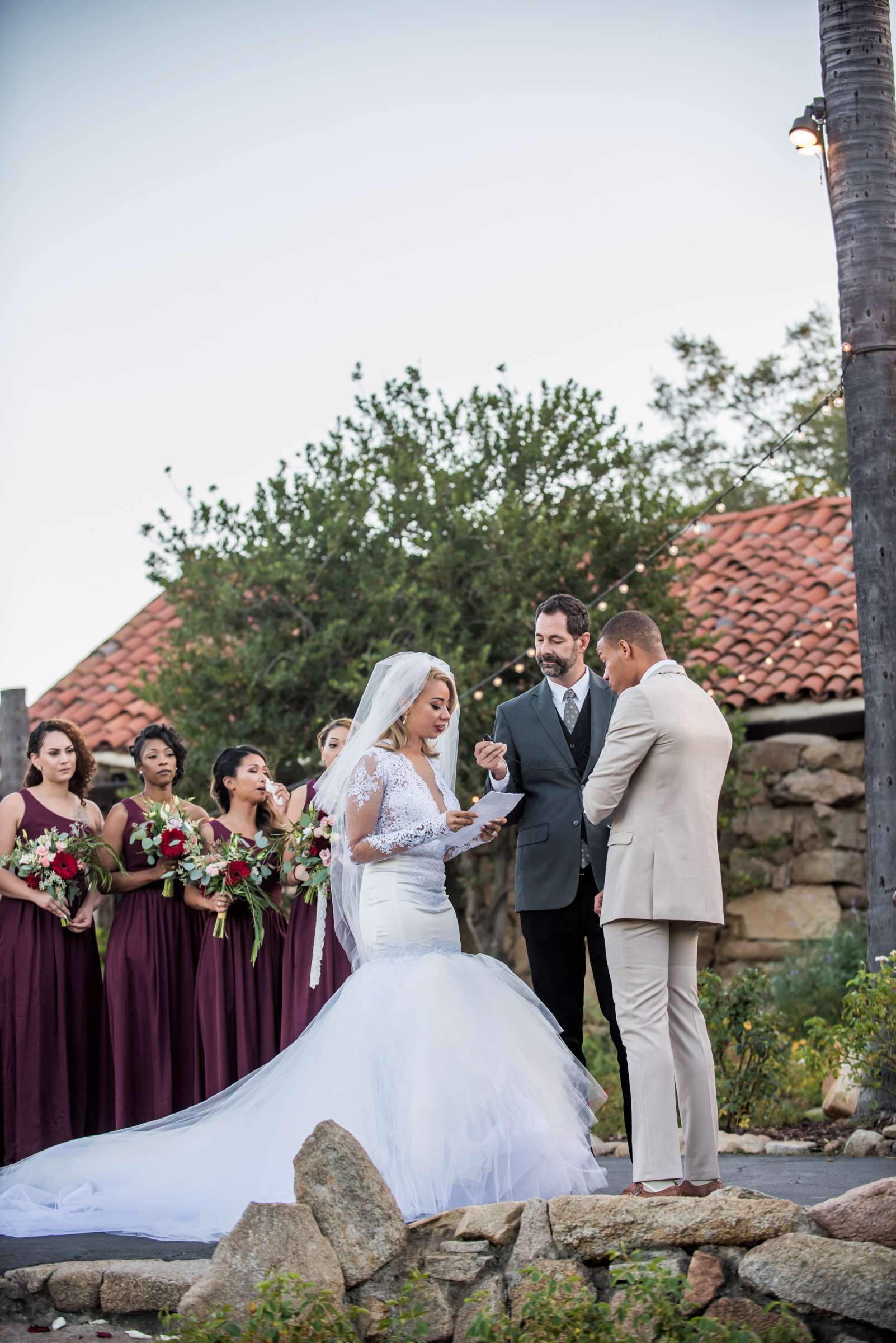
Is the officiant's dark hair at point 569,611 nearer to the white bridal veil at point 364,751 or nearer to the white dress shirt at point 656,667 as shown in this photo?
the white bridal veil at point 364,751

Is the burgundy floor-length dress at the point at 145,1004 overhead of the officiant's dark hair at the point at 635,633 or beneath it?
beneath

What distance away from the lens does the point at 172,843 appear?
6.20 meters

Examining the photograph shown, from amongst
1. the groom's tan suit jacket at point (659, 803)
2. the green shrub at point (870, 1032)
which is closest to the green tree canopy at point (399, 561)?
the green shrub at point (870, 1032)

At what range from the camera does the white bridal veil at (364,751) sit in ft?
16.5

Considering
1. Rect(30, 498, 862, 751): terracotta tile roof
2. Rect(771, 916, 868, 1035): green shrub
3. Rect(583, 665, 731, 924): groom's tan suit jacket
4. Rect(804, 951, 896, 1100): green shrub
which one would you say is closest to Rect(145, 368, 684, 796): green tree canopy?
A: Rect(30, 498, 862, 751): terracotta tile roof

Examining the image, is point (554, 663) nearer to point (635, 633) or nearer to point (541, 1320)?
point (635, 633)

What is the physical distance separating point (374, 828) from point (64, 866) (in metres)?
1.93

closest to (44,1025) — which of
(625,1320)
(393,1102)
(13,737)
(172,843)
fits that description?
(172,843)

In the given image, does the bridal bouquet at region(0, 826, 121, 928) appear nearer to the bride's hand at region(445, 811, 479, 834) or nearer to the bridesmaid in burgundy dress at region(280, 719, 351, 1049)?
the bridesmaid in burgundy dress at region(280, 719, 351, 1049)

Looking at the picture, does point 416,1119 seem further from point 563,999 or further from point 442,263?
point 442,263

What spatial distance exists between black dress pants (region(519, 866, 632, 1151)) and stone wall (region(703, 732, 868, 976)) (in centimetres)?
539

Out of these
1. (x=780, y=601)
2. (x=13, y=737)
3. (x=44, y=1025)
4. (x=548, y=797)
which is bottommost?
(x=44, y=1025)

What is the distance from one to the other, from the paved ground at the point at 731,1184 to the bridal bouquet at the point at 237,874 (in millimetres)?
1865

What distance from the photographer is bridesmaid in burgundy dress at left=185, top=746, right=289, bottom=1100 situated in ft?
20.5
